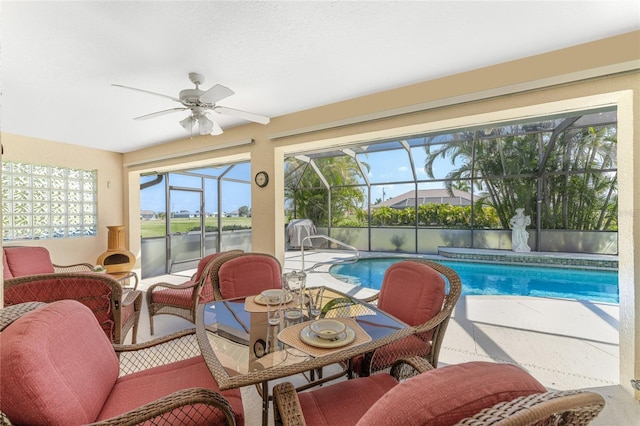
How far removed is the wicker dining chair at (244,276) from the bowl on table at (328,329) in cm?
113

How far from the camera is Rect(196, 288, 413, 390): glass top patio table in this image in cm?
119

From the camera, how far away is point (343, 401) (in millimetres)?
1220

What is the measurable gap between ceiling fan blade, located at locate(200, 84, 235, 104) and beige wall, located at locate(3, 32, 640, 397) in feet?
4.06

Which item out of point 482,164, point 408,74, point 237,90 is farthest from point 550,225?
point 237,90

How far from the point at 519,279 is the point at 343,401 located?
6536 millimetres

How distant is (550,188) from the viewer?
749cm

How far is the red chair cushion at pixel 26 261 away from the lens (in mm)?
3164

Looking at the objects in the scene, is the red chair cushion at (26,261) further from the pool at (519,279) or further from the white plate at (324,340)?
the pool at (519,279)

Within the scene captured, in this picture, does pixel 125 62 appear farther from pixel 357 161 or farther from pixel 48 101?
pixel 357 161

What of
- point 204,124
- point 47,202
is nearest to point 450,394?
point 204,124

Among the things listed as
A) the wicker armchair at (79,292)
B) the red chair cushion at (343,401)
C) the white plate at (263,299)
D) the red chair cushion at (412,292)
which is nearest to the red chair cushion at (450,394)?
the red chair cushion at (343,401)

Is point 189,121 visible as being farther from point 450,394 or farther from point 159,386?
point 450,394

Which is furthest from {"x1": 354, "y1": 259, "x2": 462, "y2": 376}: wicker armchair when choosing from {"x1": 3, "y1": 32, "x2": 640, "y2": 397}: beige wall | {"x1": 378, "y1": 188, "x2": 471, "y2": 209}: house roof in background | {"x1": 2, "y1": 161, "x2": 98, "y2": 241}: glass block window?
{"x1": 378, "y1": 188, "x2": 471, "y2": 209}: house roof in background

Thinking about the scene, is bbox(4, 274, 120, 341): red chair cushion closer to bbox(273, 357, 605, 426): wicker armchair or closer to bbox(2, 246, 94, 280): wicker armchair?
bbox(2, 246, 94, 280): wicker armchair
